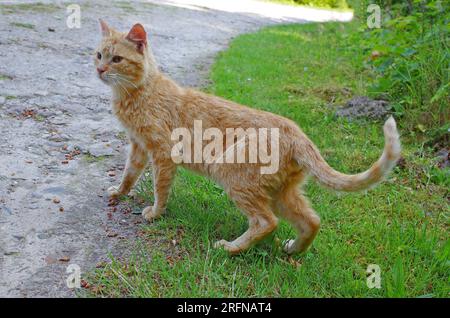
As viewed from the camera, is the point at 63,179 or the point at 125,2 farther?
the point at 125,2

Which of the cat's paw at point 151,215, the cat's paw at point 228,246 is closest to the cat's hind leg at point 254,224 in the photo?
the cat's paw at point 228,246

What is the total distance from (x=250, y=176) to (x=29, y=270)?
1.48 meters

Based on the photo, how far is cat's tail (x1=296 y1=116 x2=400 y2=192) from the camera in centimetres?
275

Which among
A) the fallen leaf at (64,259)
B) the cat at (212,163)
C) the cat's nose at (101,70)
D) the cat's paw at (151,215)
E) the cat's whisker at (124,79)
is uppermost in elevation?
the cat's nose at (101,70)

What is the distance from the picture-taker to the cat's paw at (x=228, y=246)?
3138mm

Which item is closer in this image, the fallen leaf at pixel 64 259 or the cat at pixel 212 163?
the fallen leaf at pixel 64 259

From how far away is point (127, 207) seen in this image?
12.2 feet

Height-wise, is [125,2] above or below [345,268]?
above

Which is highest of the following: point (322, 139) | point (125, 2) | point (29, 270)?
point (125, 2)

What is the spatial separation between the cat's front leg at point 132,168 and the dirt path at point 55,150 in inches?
5.7

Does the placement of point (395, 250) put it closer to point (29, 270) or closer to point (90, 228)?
point (90, 228)

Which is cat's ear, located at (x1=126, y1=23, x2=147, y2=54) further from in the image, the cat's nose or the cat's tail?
the cat's tail

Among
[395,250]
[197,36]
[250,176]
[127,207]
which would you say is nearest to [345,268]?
[395,250]

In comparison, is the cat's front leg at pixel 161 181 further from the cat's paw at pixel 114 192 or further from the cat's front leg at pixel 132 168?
the cat's paw at pixel 114 192
